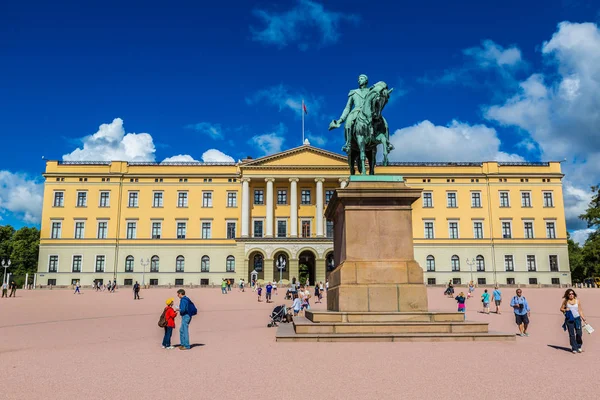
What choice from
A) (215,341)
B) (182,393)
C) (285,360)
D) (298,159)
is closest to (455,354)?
(285,360)

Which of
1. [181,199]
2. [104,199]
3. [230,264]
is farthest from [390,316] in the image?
[104,199]

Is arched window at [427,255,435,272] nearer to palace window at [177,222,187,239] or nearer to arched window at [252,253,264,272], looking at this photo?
arched window at [252,253,264,272]

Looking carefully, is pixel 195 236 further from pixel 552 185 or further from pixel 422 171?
pixel 552 185

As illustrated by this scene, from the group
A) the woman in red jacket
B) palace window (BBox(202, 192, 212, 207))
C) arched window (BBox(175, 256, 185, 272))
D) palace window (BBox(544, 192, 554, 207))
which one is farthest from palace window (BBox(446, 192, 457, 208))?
the woman in red jacket

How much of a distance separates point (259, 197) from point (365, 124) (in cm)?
4811

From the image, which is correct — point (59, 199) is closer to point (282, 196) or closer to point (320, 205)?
point (282, 196)

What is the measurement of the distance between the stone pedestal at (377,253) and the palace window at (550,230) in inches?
2153

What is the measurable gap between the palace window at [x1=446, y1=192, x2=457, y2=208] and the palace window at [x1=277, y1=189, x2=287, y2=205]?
19.5m

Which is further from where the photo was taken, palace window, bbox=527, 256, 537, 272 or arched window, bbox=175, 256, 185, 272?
palace window, bbox=527, 256, 537, 272

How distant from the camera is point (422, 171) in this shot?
61.1 meters

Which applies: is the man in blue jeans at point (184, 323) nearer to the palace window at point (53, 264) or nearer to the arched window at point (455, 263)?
the arched window at point (455, 263)

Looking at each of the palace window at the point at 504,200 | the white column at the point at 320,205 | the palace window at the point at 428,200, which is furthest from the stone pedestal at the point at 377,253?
the palace window at the point at 504,200

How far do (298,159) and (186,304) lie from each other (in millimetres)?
49083

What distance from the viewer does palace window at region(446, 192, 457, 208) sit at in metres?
60.6
